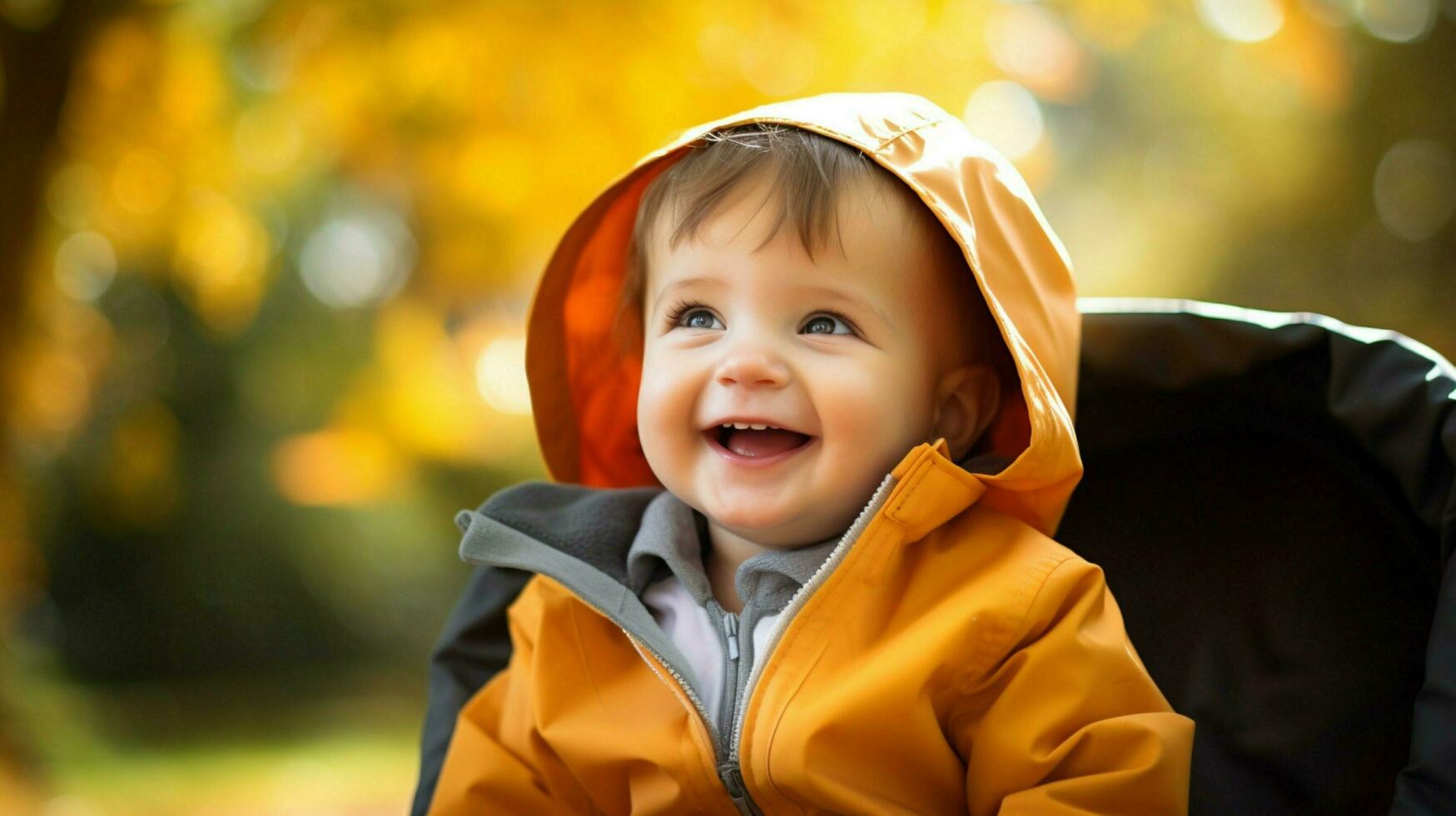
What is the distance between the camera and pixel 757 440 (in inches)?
54.2

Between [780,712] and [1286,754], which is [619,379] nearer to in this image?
[780,712]

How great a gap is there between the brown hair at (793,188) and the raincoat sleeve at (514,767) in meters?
0.49

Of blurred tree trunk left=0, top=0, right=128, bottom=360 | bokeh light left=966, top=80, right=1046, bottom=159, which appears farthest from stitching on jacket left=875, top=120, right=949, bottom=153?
blurred tree trunk left=0, top=0, right=128, bottom=360

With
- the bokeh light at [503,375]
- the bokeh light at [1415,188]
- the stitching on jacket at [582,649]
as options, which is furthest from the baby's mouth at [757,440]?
the bokeh light at [1415,188]

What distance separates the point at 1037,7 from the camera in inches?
129

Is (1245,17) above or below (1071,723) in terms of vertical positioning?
above

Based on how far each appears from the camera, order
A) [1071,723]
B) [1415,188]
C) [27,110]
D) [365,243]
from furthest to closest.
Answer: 1. [365,243]
2. [1415,188]
3. [27,110]
4. [1071,723]

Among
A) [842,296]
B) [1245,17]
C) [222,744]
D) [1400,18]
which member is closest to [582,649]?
[842,296]

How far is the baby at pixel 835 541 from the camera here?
4.06 ft

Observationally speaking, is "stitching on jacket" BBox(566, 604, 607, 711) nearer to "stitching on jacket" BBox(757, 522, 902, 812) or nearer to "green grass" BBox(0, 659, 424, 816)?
"stitching on jacket" BBox(757, 522, 902, 812)

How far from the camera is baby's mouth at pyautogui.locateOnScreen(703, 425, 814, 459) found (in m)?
1.36

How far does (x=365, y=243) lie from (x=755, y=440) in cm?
347

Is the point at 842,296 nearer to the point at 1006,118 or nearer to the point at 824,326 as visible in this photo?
the point at 824,326

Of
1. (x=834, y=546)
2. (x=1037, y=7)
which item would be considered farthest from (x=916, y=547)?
(x=1037, y=7)
